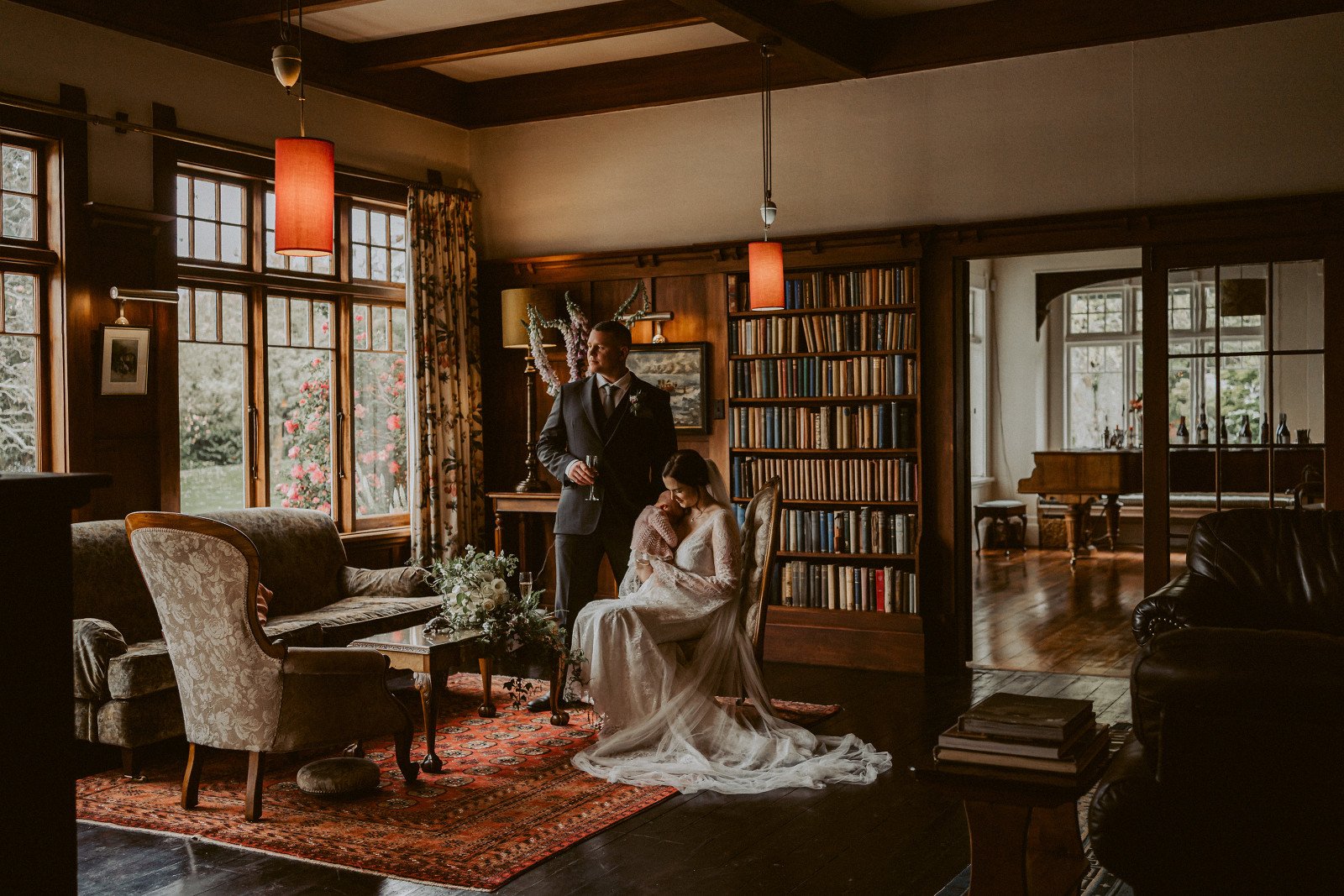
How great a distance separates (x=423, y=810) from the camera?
14.1ft

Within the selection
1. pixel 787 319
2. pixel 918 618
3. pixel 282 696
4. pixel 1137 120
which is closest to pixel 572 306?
pixel 787 319

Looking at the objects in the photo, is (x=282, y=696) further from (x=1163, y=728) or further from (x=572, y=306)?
(x=572, y=306)

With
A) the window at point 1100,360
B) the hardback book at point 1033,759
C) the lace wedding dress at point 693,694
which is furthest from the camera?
the window at point 1100,360

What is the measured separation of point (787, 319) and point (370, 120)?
9.66 feet

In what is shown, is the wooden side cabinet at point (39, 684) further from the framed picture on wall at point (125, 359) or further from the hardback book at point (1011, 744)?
the framed picture on wall at point (125, 359)

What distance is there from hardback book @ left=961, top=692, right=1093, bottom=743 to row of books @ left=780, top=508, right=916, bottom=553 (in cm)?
406

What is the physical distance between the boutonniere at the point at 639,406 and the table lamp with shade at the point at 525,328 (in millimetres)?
1969

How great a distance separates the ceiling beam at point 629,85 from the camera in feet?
24.2

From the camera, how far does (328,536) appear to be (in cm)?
668

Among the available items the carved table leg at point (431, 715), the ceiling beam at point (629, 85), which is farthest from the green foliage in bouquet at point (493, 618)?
the ceiling beam at point (629, 85)

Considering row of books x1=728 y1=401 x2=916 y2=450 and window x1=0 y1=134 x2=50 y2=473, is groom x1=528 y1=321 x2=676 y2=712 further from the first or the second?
window x1=0 y1=134 x2=50 y2=473

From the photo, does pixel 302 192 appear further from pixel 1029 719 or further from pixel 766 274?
pixel 766 274

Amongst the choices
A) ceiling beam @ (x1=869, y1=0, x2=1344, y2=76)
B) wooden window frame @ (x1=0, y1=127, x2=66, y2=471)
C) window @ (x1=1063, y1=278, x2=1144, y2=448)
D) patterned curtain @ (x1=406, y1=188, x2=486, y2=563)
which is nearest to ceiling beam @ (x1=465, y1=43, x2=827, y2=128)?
ceiling beam @ (x1=869, y1=0, x2=1344, y2=76)

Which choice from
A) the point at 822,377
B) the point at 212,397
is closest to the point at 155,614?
the point at 212,397
